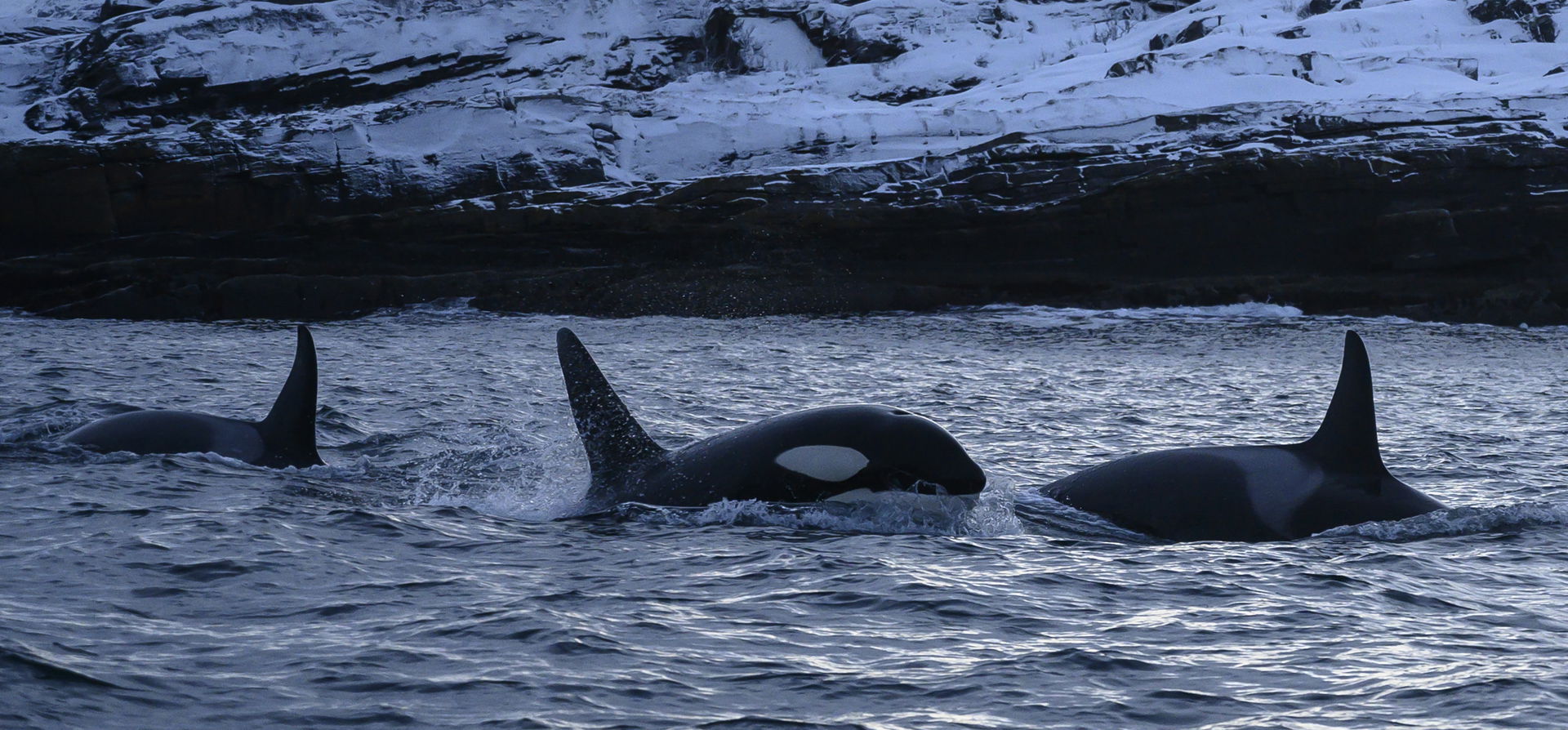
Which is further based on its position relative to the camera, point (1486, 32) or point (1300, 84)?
point (1486, 32)

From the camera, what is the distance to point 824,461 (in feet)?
28.2

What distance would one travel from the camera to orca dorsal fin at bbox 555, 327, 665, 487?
9.47 metres

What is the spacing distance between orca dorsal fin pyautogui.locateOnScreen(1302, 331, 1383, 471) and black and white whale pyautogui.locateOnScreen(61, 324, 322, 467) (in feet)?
23.0

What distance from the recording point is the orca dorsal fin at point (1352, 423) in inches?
333

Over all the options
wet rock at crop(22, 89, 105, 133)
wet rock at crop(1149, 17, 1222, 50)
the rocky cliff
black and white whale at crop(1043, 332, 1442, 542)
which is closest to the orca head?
black and white whale at crop(1043, 332, 1442, 542)

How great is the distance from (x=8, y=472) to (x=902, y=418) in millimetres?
6443

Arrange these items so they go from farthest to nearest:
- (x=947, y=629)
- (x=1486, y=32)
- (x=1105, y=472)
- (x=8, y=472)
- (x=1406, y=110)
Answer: (x=1486, y=32), (x=1406, y=110), (x=8, y=472), (x=1105, y=472), (x=947, y=629)

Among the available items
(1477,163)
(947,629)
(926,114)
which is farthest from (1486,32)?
(947,629)

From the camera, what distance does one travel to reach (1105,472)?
957 centimetres

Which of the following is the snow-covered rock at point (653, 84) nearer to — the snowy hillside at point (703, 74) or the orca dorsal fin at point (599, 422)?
the snowy hillside at point (703, 74)

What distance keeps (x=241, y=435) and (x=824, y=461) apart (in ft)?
16.3

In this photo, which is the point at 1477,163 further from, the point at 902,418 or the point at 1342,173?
the point at 902,418

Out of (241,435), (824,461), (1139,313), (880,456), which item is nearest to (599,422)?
(824,461)

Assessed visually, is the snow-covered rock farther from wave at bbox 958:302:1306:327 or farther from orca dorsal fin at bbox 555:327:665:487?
orca dorsal fin at bbox 555:327:665:487
